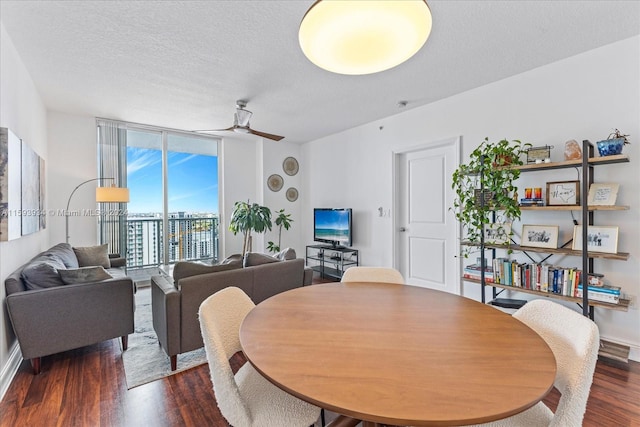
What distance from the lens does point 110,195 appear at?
3.76m

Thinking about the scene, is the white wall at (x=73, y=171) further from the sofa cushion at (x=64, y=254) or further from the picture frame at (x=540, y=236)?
the picture frame at (x=540, y=236)

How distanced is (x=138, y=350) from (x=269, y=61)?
276 centimetres

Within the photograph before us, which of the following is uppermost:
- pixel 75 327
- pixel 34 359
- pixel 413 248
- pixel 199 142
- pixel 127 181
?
pixel 199 142

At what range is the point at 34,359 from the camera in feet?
7.11

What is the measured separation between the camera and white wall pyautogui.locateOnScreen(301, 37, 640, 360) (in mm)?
2350

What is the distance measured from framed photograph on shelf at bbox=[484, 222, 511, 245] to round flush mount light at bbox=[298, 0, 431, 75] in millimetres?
2305

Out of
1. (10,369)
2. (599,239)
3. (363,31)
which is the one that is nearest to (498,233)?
(599,239)

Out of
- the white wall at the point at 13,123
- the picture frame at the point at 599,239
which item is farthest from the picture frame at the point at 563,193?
the white wall at the point at 13,123

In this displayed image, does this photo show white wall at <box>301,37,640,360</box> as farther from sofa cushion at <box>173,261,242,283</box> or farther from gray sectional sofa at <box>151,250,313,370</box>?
sofa cushion at <box>173,261,242,283</box>

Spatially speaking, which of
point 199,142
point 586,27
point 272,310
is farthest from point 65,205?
point 586,27

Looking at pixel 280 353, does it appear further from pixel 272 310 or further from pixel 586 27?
pixel 586 27

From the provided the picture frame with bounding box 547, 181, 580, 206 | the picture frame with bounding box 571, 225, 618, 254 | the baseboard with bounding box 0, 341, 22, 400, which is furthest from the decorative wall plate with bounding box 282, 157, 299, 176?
the picture frame with bounding box 571, 225, 618, 254

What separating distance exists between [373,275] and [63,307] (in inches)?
89.9

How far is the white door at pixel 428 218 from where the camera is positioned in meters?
3.67
